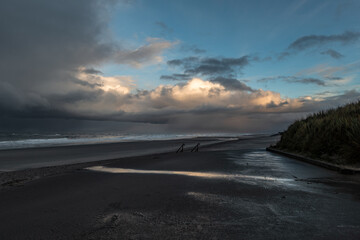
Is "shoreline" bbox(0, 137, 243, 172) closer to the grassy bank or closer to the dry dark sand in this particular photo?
the dry dark sand

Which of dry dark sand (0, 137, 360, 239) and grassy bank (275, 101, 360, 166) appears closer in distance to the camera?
dry dark sand (0, 137, 360, 239)

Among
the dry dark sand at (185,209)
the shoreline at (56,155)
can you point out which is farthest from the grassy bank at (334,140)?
the shoreline at (56,155)

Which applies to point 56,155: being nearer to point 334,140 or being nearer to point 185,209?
point 185,209

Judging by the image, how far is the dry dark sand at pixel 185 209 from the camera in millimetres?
3615

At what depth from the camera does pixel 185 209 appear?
15.3 feet

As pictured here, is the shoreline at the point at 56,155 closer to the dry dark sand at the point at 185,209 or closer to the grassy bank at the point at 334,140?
the dry dark sand at the point at 185,209

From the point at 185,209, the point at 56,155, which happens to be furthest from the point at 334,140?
the point at 56,155

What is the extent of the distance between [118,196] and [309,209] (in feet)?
14.3

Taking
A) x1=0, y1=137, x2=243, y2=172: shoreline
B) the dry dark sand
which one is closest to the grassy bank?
the dry dark sand

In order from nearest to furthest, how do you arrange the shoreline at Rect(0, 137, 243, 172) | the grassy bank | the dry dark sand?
the dry dark sand < the grassy bank < the shoreline at Rect(0, 137, 243, 172)

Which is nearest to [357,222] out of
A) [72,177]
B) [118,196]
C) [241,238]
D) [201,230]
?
[241,238]

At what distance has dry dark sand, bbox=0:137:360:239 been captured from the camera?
3.62 m

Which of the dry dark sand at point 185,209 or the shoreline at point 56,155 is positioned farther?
the shoreline at point 56,155

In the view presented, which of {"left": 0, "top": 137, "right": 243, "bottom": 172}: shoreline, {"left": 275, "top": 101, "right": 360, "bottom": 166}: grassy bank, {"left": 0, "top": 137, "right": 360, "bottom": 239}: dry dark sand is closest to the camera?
{"left": 0, "top": 137, "right": 360, "bottom": 239}: dry dark sand
